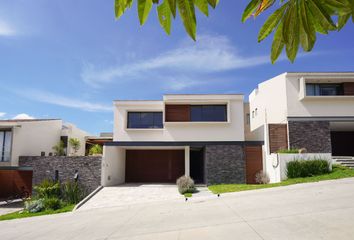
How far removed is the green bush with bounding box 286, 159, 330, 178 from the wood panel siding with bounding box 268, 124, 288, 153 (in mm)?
3243

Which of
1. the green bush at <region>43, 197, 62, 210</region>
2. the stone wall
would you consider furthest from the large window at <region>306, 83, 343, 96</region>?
the green bush at <region>43, 197, 62, 210</region>

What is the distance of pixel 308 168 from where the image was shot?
17.4 m

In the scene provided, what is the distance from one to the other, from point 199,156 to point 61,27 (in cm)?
1969

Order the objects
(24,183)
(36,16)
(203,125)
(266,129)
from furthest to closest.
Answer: (24,183) → (203,125) → (266,129) → (36,16)

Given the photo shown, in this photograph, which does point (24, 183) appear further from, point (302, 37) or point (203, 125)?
point (302, 37)

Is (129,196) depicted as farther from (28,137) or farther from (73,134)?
(73,134)

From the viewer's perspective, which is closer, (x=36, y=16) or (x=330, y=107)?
(x=36, y=16)

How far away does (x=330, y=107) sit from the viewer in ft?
69.5

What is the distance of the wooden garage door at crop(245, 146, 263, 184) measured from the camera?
21.8 metres

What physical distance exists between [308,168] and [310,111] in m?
5.64

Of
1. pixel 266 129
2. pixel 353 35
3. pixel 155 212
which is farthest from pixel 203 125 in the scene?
pixel 353 35

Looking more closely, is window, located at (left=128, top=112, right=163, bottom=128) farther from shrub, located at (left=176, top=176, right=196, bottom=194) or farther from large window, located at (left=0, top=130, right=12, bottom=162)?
large window, located at (left=0, top=130, right=12, bottom=162)

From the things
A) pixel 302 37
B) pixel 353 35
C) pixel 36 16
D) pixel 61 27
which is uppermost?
pixel 61 27

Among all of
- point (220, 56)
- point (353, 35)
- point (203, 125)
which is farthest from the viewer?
point (203, 125)
